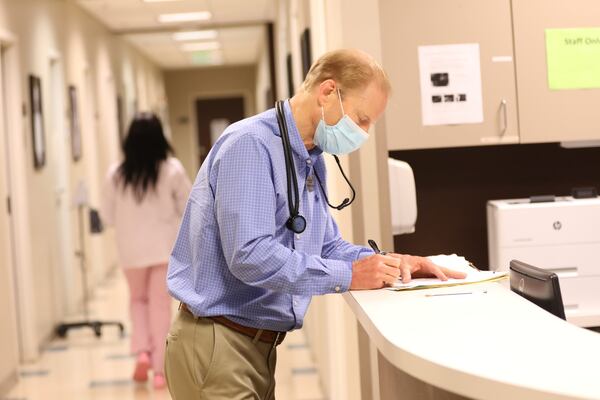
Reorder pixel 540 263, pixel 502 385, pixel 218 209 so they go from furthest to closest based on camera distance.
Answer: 1. pixel 540 263
2. pixel 218 209
3. pixel 502 385

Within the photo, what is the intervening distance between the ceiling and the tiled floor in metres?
4.19

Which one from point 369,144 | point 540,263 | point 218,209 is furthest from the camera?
point 540,263

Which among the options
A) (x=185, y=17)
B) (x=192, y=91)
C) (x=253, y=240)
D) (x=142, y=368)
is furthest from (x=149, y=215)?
(x=192, y=91)

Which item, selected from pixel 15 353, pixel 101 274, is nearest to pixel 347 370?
pixel 15 353

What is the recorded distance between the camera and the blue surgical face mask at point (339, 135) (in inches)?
84.4

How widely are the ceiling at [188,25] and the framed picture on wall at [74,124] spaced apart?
1.27 m

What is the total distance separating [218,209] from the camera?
1981mm

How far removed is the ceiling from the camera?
1019 centimetres

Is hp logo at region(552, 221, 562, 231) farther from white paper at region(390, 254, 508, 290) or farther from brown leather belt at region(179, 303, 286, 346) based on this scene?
brown leather belt at region(179, 303, 286, 346)

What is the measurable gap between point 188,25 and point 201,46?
3362mm

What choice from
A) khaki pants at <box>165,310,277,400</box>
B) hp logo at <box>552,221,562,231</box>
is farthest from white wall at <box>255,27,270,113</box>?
khaki pants at <box>165,310,277,400</box>

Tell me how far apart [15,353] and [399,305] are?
421cm

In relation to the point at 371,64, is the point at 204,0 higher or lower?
higher

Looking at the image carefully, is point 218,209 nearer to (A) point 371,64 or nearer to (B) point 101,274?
(A) point 371,64
